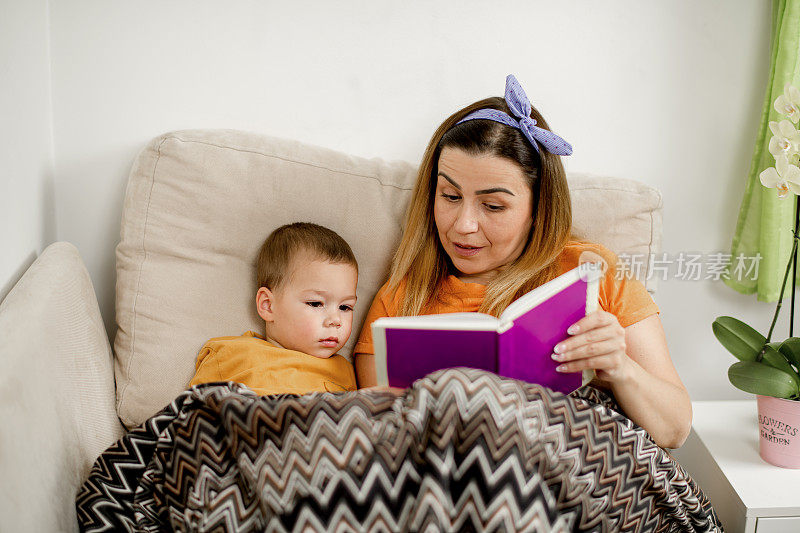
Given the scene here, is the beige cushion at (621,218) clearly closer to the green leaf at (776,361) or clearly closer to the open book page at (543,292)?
the green leaf at (776,361)

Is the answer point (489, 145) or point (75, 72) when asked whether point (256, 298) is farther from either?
point (75, 72)

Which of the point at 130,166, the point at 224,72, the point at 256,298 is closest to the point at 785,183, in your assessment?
the point at 256,298

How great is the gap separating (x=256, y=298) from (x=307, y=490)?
64cm

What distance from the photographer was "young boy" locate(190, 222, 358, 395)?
4.67 feet

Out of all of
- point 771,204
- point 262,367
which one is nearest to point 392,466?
point 262,367

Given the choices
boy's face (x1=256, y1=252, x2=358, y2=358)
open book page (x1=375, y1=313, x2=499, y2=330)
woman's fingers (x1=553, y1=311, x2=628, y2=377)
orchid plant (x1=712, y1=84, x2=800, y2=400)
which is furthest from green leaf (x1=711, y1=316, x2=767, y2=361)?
boy's face (x1=256, y1=252, x2=358, y2=358)

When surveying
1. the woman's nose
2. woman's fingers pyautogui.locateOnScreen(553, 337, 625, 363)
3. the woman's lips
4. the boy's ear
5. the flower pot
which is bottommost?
the flower pot

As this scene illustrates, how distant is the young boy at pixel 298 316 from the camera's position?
1.42m

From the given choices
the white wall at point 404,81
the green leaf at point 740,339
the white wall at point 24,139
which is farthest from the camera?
the white wall at point 404,81

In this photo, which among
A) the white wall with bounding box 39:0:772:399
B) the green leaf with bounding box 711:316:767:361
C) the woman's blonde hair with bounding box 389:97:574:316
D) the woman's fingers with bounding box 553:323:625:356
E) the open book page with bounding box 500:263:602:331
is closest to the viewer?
the open book page with bounding box 500:263:602:331

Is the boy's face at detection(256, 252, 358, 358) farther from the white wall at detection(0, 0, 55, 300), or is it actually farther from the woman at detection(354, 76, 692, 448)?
the white wall at detection(0, 0, 55, 300)

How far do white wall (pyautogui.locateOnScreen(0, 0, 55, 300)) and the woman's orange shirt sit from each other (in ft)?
2.48

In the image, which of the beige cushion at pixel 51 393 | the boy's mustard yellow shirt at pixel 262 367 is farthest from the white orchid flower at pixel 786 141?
the beige cushion at pixel 51 393

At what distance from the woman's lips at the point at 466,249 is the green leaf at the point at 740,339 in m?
0.62
